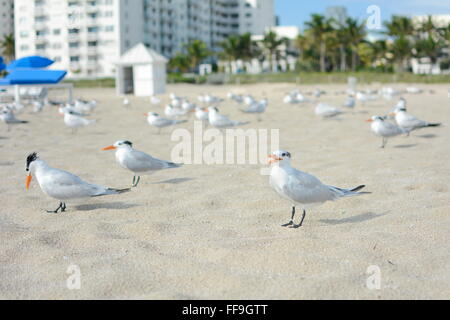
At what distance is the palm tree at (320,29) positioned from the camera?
6556 centimetres

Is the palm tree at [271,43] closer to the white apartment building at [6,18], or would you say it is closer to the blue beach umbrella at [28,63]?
the white apartment building at [6,18]

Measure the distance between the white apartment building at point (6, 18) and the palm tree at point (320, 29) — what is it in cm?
5022

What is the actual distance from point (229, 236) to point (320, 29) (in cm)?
6517

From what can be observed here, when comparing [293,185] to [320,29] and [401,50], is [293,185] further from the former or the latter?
[320,29]

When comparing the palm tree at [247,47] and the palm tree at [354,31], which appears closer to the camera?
the palm tree at [354,31]

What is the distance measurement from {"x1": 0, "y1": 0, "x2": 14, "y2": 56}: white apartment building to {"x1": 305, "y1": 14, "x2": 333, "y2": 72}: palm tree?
50.2 metres

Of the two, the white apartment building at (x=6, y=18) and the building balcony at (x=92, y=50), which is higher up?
the white apartment building at (x=6, y=18)

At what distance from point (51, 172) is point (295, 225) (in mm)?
2769

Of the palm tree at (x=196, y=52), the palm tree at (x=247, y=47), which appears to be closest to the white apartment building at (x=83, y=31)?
the palm tree at (x=196, y=52)

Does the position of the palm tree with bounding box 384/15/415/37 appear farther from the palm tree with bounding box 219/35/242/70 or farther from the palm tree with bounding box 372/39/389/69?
the palm tree with bounding box 219/35/242/70

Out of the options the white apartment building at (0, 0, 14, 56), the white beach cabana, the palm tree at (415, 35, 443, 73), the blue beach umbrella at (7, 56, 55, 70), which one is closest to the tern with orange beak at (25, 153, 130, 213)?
the blue beach umbrella at (7, 56, 55, 70)

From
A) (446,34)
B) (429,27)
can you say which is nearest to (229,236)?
(446,34)

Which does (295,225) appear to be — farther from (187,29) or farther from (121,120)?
(187,29)

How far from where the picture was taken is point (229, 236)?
479 cm
